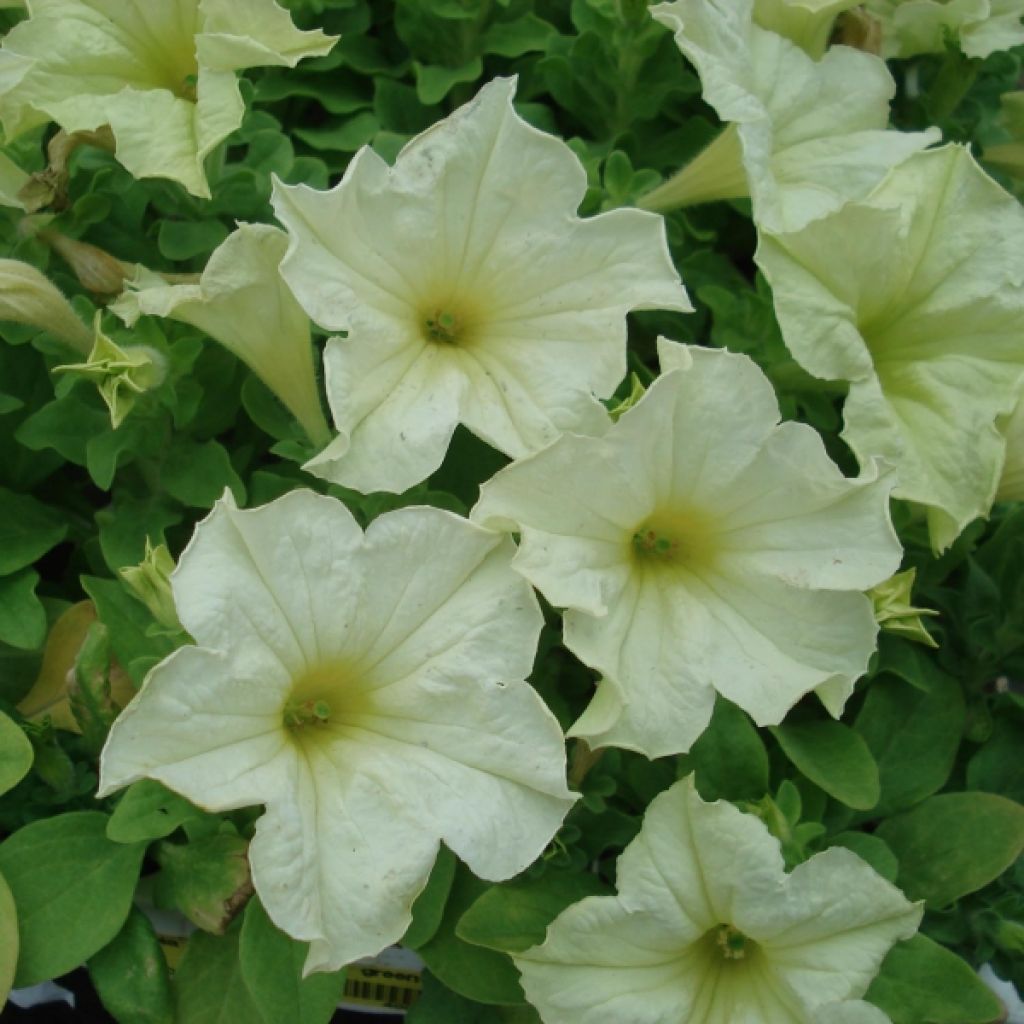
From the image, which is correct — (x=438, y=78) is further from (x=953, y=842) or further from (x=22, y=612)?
(x=953, y=842)

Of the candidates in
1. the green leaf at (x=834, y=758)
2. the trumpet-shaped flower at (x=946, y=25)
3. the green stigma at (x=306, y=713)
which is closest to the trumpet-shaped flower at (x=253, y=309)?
the green stigma at (x=306, y=713)

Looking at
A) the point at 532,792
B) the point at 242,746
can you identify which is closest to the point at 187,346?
the point at 242,746

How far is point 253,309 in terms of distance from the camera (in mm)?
1000

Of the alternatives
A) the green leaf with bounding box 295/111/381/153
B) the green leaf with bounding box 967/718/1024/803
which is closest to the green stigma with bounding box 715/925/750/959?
the green leaf with bounding box 967/718/1024/803

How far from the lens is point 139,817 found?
1.02 meters

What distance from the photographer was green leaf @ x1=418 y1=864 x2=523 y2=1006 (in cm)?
103

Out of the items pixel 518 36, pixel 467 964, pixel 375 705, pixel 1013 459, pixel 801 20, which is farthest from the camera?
pixel 518 36

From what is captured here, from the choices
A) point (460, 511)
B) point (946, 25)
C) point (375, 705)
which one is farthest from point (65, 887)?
point (946, 25)

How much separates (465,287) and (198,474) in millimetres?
293

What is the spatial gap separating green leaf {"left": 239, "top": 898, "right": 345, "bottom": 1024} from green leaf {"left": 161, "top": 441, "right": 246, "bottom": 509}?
0.33 metres

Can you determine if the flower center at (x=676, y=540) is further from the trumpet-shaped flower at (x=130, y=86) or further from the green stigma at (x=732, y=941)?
the trumpet-shaped flower at (x=130, y=86)

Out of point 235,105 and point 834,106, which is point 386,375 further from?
point 834,106

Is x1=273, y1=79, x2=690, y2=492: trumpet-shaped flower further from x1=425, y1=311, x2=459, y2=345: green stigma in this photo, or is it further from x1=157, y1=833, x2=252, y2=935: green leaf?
x1=157, y1=833, x2=252, y2=935: green leaf

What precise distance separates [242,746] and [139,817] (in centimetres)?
20
